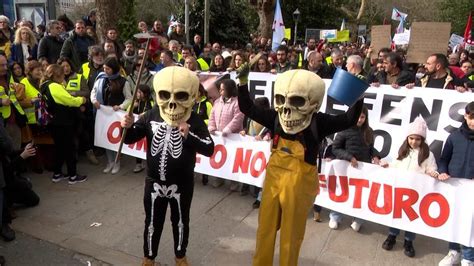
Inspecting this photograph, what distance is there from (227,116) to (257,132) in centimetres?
48

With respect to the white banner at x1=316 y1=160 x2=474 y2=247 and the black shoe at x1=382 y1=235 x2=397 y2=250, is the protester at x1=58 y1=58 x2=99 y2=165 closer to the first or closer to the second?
the white banner at x1=316 y1=160 x2=474 y2=247

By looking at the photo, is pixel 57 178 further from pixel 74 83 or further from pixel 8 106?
pixel 74 83

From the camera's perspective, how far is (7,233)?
15.0ft

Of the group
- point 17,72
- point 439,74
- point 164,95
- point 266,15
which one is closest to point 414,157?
point 439,74

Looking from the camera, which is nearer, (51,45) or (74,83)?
(74,83)

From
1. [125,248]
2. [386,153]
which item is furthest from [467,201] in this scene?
[125,248]

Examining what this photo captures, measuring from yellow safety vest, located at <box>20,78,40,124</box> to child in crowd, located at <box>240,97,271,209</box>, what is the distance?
128 inches

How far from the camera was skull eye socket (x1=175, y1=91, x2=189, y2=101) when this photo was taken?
3.39 metres

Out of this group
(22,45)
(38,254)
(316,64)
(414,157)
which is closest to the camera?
(38,254)

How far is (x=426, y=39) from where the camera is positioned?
717cm

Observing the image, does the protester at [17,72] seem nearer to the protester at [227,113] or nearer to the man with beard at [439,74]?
the protester at [227,113]

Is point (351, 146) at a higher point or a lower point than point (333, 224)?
higher

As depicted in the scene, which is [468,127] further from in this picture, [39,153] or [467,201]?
[39,153]

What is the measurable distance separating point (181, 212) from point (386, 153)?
3.27 meters
